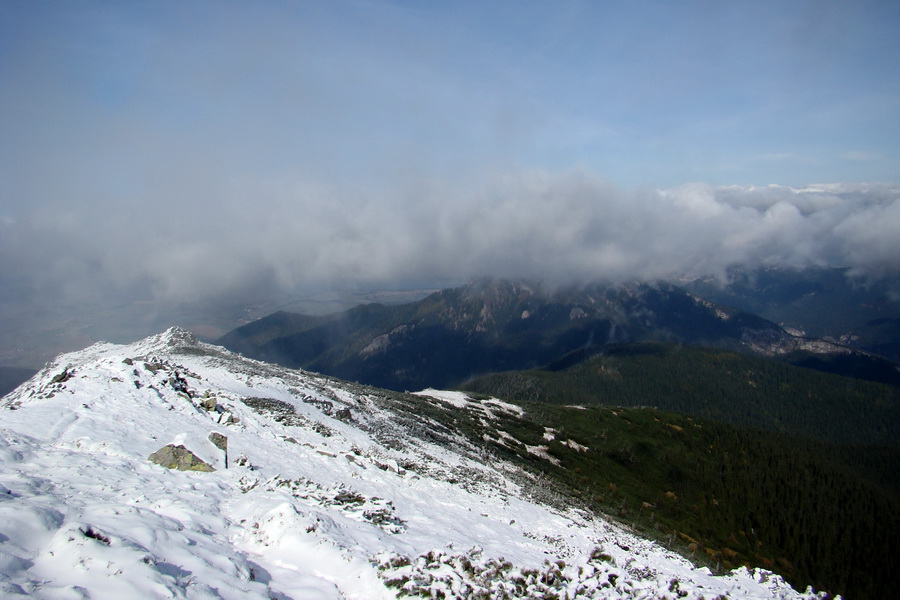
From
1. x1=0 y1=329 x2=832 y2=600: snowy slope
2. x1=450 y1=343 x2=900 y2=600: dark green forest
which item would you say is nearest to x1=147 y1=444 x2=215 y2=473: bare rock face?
x1=0 y1=329 x2=832 y2=600: snowy slope

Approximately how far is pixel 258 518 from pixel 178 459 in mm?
8917

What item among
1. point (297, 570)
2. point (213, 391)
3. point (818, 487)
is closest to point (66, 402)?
point (213, 391)

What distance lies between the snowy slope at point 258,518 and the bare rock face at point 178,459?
2.83 ft

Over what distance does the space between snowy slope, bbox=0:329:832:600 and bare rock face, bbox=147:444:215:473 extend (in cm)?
86

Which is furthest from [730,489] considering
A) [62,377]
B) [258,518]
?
[62,377]

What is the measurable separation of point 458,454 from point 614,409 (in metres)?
133

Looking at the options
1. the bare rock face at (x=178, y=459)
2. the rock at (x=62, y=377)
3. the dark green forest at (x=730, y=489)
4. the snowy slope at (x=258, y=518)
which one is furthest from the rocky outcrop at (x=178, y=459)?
Result: the dark green forest at (x=730, y=489)

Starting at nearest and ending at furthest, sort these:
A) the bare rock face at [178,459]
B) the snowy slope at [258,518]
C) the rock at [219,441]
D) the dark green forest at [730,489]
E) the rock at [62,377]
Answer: the snowy slope at [258,518], the bare rock face at [178,459], the rock at [219,441], the rock at [62,377], the dark green forest at [730,489]

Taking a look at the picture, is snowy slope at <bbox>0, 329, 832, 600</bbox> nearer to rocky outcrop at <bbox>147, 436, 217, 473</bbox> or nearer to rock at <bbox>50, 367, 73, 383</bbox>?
rock at <bbox>50, 367, 73, 383</bbox>

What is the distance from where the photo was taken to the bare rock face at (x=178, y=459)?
2350cm

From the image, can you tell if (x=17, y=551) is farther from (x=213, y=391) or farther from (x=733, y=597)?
(x=213, y=391)

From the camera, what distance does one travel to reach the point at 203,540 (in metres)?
15.5

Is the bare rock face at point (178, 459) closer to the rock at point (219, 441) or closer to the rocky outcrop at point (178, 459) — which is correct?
the rocky outcrop at point (178, 459)

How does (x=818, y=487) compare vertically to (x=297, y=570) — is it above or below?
below
